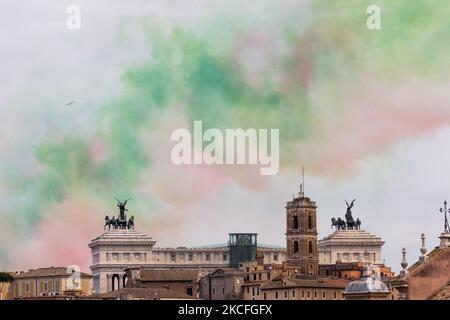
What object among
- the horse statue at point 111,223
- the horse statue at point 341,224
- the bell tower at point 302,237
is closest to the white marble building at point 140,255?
the horse statue at point 111,223

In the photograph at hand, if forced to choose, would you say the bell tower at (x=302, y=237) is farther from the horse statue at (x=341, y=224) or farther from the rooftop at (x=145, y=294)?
the horse statue at (x=341, y=224)

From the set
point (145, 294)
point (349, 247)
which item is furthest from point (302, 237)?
point (145, 294)

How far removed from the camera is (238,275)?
336ft

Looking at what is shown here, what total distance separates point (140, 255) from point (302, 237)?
24.0m

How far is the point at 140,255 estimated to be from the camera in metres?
137

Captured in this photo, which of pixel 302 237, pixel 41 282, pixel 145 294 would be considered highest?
pixel 302 237

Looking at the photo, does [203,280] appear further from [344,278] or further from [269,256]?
[269,256]

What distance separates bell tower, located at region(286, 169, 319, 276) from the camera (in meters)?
112

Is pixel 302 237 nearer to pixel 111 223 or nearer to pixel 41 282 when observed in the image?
pixel 41 282

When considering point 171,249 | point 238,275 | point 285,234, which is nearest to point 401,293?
point 238,275

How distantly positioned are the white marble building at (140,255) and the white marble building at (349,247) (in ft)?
14.2
